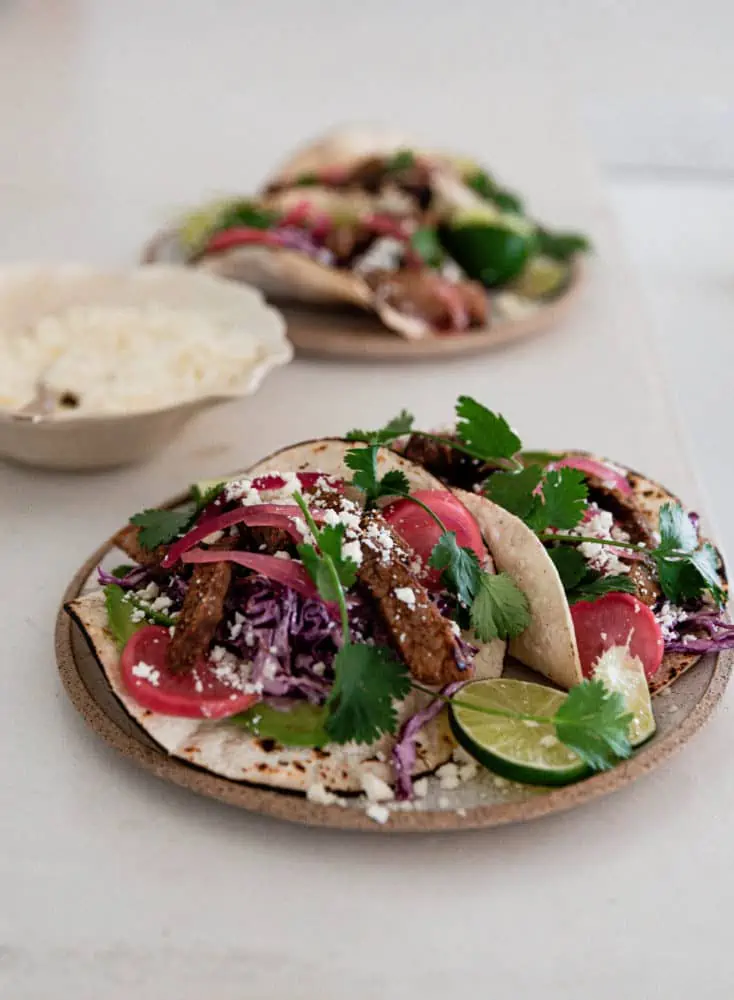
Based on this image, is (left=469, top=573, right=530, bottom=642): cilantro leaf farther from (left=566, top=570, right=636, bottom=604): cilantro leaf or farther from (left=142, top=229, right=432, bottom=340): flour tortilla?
(left=142, top=229, right=432, bottom=340): flour tortilla

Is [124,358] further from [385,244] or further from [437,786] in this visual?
[437,786]

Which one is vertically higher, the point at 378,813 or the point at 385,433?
the point at 385,433

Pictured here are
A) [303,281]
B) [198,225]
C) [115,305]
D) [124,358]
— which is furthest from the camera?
[198,225]

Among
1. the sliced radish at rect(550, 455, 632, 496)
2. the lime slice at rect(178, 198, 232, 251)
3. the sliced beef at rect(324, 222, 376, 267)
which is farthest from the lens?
the lime slice at rect(178, 198, 232, 251)

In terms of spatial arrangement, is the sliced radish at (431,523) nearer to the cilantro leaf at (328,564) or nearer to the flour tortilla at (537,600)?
the flour tortilla at (537,600)

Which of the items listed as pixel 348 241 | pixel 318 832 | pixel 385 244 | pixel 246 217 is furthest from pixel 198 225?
pixel 318 832

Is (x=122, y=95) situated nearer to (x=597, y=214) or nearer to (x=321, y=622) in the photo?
(x=597, y=214)

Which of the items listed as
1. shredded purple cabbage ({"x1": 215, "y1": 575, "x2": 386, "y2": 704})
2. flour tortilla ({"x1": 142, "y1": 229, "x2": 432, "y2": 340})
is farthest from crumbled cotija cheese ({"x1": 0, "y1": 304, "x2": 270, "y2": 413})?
shredded purple cabbage ({"x1": 215, "y1": 575, "x2": 386, "y2": 704})

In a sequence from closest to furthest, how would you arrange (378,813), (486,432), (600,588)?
(378,813) → (600,588) → (486,432)

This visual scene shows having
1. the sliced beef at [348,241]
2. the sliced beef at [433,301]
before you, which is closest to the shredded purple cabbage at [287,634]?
the sliced beef at [433,301]
